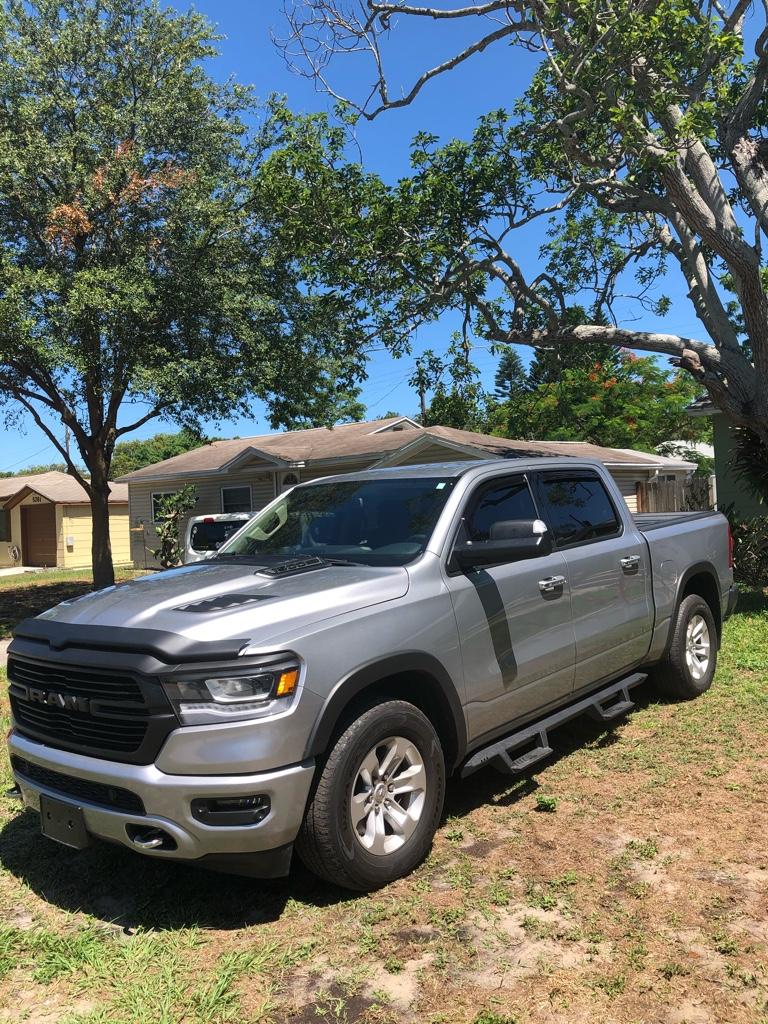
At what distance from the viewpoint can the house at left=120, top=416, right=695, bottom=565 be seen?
727 inches

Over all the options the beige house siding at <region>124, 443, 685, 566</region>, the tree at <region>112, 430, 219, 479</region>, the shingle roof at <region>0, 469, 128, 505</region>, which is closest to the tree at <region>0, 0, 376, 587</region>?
the beige house siding at <region>124, 443, 685, 566</region>

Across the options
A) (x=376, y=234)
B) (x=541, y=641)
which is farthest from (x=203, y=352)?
(x=541, y=641)

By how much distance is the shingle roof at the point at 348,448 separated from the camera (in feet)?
61.3

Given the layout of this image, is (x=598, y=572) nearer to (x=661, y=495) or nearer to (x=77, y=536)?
(x=661, y=495)

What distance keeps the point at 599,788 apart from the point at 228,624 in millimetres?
2632

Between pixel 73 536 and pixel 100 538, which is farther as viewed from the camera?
pixel 73 536

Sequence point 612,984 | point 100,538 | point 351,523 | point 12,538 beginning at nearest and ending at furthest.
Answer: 1. point 612,984
2. point 351,523
3. point 100,538
4. point 12,538

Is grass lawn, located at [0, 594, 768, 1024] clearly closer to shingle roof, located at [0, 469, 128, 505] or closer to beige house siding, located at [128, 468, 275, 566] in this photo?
beige house siding, located at [128, 468, 275, 566]

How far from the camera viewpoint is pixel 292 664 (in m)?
3.13

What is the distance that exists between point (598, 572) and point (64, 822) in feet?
10.6

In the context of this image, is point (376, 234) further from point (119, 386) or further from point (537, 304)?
point (119, 386)

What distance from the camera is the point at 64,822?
3.35 metres

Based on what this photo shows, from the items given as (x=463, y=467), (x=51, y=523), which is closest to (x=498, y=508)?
(x=463, y=467)

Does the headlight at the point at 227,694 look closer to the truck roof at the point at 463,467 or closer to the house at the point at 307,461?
the truck roof at the point at 463,467
